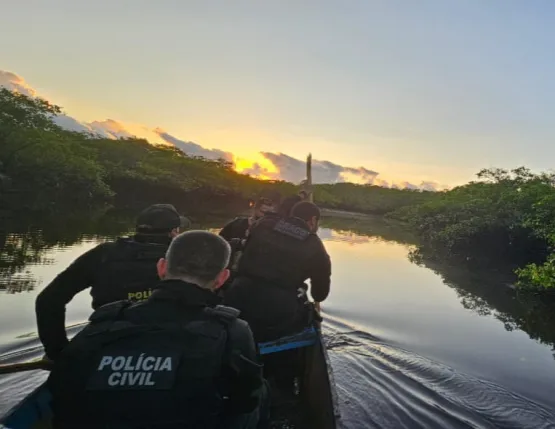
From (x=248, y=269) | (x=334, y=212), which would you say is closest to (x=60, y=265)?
(x=248, y=269)

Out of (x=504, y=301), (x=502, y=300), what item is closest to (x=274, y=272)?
(x=504, y=301)

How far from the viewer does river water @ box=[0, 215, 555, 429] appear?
20.0 feet

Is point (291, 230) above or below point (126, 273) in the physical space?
above

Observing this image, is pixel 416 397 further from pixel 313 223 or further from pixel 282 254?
pixel 282 254

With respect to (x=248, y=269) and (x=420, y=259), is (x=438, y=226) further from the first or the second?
(x=248, y=269)

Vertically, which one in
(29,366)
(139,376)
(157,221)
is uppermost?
(157,221)

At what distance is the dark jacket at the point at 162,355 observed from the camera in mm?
2168

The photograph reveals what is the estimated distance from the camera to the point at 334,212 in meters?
80.3

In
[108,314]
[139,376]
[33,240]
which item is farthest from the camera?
[33,240]

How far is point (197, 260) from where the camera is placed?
249 cm

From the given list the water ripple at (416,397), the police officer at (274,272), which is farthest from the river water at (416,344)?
the police officer at (274,272)

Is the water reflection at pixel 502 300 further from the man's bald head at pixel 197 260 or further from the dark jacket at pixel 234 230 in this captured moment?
the man's bald head at pixel 197 260

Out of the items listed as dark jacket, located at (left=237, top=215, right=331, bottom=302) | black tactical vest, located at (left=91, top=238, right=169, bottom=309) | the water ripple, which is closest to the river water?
the water ripple

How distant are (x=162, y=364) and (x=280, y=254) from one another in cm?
303
